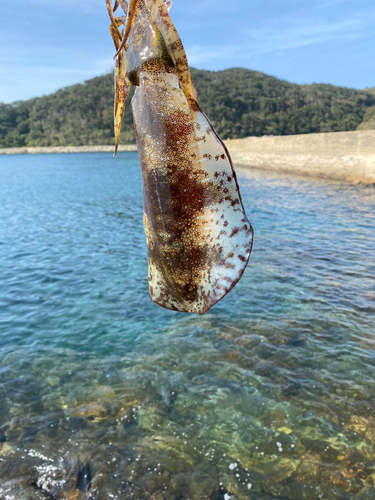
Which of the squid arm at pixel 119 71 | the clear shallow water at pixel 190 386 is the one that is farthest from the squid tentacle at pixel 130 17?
the clear shallow water at pixel 190 386

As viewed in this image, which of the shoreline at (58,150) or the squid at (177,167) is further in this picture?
the shoreline at (58,150)

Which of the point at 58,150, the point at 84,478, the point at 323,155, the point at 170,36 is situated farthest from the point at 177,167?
the point at 58,150

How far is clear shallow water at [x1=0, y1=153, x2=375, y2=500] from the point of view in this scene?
3.53 metres

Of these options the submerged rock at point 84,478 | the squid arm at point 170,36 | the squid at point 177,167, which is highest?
the squid arm at point 170,36

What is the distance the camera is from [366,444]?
3764 millimetres

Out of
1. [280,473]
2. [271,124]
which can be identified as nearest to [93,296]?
[280,473]

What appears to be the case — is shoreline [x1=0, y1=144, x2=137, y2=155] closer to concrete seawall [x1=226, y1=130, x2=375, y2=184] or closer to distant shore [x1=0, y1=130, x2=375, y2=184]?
distant shore [x1=0, y1=130, x2=375, y2=184]

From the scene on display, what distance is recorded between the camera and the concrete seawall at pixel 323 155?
23344 mm

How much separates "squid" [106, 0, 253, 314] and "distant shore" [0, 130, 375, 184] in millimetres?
24757

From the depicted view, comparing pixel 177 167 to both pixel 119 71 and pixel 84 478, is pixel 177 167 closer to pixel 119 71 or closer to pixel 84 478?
pixel 119 71

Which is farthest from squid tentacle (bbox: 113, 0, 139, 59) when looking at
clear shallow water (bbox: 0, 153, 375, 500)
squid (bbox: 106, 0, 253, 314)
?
clear shallow water (bbox: 0, 153, 375, 500)

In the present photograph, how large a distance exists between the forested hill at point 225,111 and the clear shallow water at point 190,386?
294 ft

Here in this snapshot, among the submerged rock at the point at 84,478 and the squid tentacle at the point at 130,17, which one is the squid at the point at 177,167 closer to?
the squid tentacle at the point at 130,17

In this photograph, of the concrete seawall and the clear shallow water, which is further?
the concrete seawall
